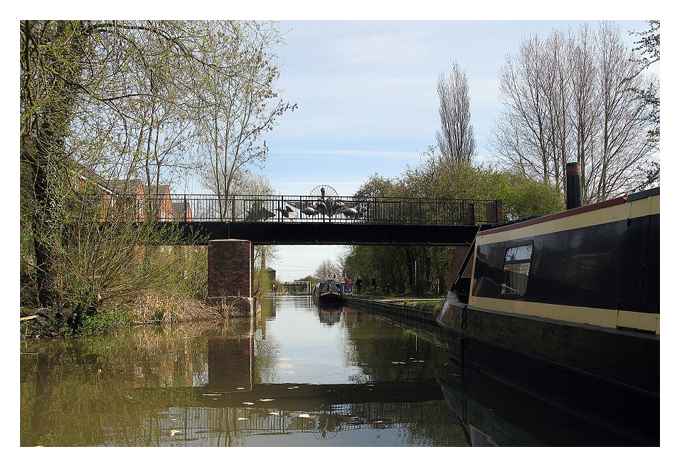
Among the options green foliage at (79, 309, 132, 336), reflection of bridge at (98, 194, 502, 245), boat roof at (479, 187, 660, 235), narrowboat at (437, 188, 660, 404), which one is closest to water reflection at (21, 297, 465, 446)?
green foliage at (79, 309, 132, 336)

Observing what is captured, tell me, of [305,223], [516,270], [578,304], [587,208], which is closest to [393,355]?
[516,270]

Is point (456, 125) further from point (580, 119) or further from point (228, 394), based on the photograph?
point (228, 394)

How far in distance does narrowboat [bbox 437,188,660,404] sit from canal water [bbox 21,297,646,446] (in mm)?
365

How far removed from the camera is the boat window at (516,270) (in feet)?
26.8

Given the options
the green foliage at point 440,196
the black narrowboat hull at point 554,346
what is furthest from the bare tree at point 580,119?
the black narrowboat hull at point 554,346

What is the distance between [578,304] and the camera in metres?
6.61

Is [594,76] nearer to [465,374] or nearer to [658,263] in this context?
[465,374]

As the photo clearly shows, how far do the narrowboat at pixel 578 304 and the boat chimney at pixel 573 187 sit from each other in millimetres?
1563

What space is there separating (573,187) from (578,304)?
430cm

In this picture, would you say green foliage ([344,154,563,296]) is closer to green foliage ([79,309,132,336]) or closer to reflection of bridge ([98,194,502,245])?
reflection of bridge ([98,194,502,245])

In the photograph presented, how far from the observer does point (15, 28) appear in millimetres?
5254

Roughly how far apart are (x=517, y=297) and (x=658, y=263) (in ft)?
10.5

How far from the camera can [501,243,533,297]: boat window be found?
26.8 feet
